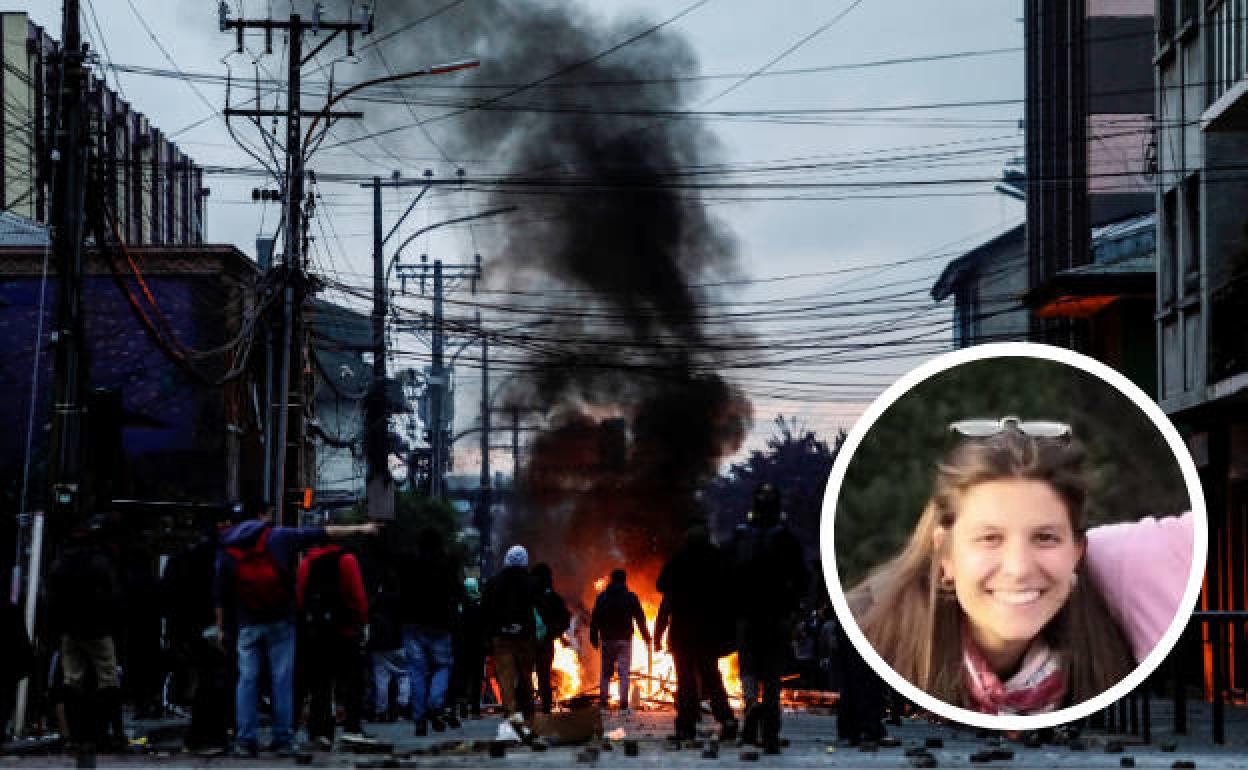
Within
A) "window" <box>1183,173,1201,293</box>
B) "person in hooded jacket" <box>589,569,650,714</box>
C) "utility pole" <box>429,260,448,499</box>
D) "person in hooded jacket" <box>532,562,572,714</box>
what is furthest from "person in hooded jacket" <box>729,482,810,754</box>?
"utility pole" <box>429,260,448,499</box>

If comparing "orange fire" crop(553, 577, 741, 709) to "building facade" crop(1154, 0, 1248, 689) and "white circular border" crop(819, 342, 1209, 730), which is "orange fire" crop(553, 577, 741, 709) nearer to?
"building facade" crop(1154, 0, 1248, 689)

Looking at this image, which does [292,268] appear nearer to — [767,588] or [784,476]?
[767,588]

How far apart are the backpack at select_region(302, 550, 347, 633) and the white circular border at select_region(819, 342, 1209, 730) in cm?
1002

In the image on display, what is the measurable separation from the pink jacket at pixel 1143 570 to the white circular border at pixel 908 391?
0.02 m

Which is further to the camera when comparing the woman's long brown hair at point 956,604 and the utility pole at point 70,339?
the utility pole at point 70,339

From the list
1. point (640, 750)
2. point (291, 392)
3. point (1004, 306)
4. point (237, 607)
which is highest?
point (1004, 306)

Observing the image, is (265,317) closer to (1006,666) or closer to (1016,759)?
(1016,759)

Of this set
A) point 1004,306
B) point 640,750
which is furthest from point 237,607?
point 1004,306

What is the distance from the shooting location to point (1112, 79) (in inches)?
2183

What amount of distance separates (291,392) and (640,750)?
19.5 metres

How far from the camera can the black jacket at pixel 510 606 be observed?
16781 millimetres

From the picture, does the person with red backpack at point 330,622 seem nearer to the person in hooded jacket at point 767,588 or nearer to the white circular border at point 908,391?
the person in hooded jacket at point 767,588

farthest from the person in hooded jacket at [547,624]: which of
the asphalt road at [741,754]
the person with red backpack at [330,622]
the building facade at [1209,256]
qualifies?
the building facade at [1209,256]

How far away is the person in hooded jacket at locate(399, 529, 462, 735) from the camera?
57.4 ft
